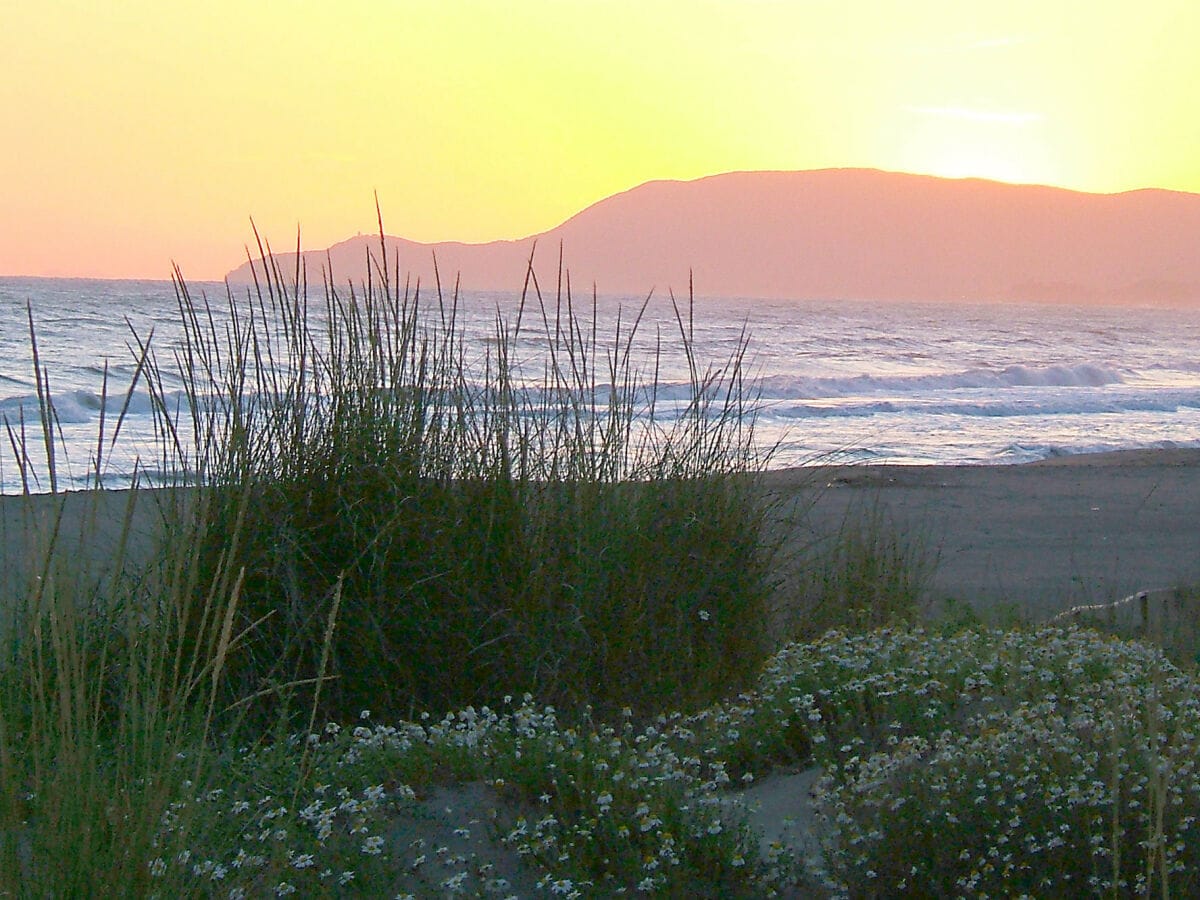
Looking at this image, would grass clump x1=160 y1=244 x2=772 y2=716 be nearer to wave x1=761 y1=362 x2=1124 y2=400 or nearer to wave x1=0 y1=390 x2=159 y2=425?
wave x1=0 y1=390 x2=159 y2=425

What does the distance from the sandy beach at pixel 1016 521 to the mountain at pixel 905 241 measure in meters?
94.0

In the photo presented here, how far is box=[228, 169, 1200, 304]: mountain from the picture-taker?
117m

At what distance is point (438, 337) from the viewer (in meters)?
4.87

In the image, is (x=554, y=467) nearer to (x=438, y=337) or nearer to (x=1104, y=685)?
(x=438, y=337)

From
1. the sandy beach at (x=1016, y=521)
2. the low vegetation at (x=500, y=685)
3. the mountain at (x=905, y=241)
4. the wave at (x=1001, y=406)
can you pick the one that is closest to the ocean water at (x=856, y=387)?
the wave at (x=1001, y=406)

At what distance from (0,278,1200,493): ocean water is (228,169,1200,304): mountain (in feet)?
216

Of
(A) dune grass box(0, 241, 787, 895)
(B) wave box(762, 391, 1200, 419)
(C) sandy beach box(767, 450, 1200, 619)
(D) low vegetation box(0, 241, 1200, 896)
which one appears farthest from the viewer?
(B) wave box(762, 391, 1200, 419)

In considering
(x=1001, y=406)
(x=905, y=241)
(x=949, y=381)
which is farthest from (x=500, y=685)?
(x=905, y=241)

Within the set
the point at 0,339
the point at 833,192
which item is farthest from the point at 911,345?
the point at 833,192

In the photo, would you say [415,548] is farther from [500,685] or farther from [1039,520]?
[1039,520]

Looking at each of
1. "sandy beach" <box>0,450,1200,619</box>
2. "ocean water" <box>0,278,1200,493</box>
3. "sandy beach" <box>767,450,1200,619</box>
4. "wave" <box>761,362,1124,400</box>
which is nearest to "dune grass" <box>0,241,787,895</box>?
"sandy beach" <box>0,450,1200,619</box>

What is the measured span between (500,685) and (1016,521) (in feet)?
24.1

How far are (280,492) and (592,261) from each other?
98.4 meters

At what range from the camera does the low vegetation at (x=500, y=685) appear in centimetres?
260
